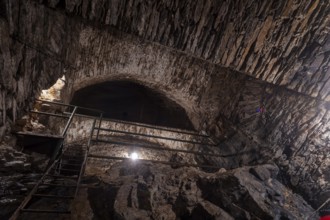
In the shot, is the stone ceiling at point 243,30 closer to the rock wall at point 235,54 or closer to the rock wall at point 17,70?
the rock wall at point 235,54

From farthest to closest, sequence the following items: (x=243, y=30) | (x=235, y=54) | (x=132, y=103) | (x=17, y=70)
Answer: (x=132, y=103) < (x=235, y=54) < (x=243, y=30) < (x=17, y=70)

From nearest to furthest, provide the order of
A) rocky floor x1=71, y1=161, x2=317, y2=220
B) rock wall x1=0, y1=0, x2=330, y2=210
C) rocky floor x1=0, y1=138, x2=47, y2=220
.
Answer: rocky floor x1=0, y1=138, x2=47, y2=220
rock wall x1=0, y1=0, x2=330, y2=210
rocky floor x1=71, y1=161, x2=317, y2=220

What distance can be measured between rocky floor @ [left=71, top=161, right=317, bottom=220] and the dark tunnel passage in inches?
133

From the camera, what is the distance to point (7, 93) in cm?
254

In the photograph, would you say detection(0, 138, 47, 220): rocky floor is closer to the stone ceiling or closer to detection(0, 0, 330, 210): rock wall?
detection(0, 0, 330, 210): rock wall

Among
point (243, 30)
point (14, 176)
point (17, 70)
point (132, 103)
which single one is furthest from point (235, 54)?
point (132, 103)

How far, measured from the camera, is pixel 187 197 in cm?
306

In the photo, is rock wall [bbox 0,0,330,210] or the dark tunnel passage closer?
rock wall [bbox 0,0,330,210]

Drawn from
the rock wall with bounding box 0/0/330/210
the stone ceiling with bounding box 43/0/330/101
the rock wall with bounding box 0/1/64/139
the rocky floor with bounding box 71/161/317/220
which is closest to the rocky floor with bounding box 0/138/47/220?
the rock wall with bounding box 0/1/64/139

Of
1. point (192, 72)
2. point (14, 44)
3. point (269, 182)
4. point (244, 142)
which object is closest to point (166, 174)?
point (269, 182)

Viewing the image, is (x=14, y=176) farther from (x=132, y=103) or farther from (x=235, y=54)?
(x=132, y=103)

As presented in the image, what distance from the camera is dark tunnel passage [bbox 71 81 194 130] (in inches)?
275

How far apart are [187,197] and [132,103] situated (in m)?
5.30

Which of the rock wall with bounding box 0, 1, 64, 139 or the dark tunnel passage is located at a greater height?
the rock wall with bounding box 0, 1, 64, 139
